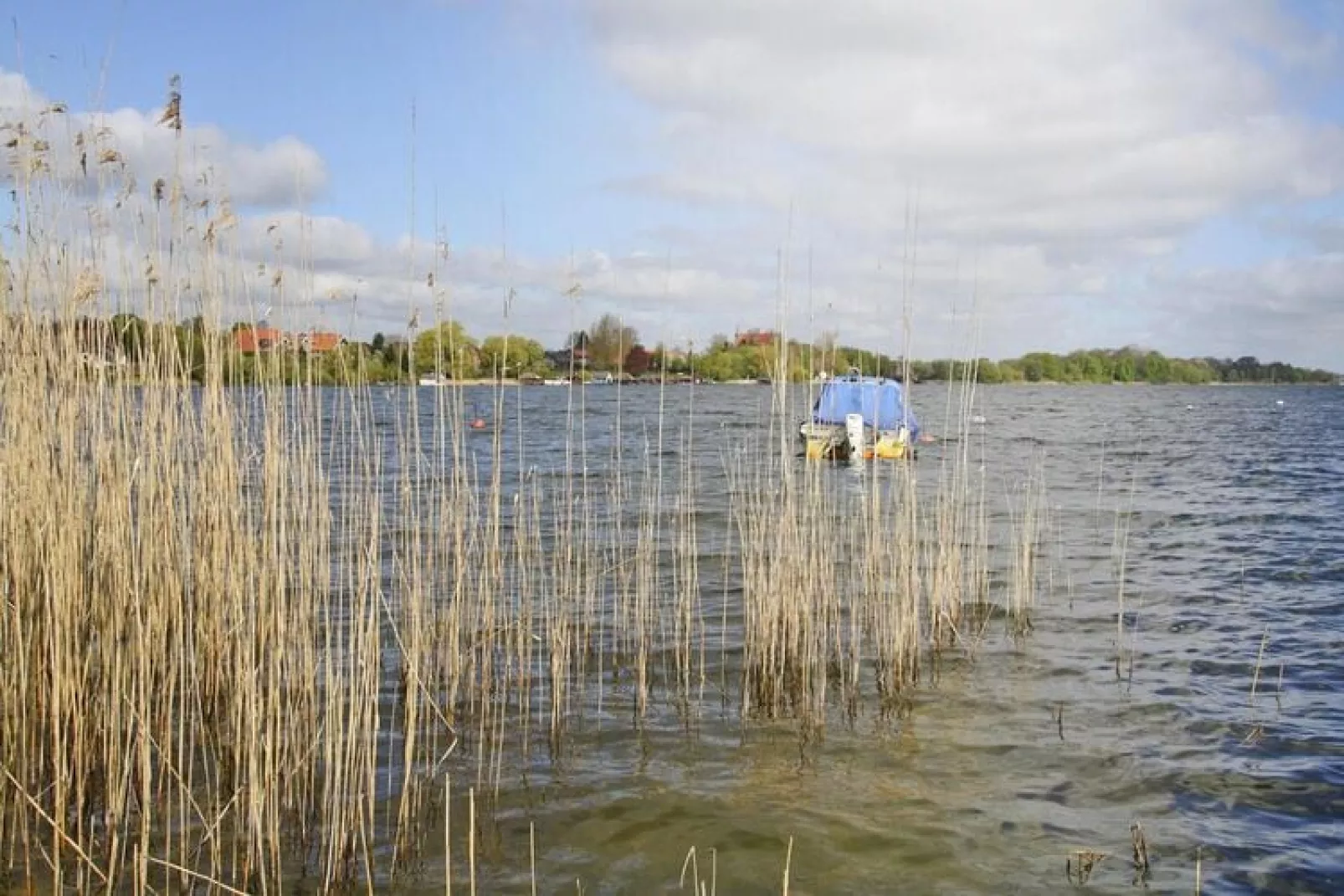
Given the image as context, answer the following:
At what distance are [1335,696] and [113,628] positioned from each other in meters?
7.95

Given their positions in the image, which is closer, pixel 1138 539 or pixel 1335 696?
pixel 1335 696

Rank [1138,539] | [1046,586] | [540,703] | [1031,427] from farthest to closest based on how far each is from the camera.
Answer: [1031,427]
[1138,539]
[1046,586]
[540,703]

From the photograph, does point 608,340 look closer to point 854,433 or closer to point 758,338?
point 758,338

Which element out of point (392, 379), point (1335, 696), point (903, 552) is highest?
point (392, 379)

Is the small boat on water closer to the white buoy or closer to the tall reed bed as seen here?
the white buoy

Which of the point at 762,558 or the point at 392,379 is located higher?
the point at 392,379

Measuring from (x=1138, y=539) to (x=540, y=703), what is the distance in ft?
35.0

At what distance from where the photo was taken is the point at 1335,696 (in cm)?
733

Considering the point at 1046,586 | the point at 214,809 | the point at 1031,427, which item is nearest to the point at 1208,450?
the point at 1031,427

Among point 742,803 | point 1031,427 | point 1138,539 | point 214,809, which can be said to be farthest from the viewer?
point 1031,427

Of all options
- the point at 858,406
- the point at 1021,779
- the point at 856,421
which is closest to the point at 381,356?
the point at 1021,779

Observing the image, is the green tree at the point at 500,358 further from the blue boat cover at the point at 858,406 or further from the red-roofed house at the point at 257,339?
the blue boat cover at the point at 858,406

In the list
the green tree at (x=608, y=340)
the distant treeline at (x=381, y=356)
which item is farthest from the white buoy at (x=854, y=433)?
the green tree at (x=608, y=340)

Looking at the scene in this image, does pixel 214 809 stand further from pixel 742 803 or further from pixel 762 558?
pixel 762 558
